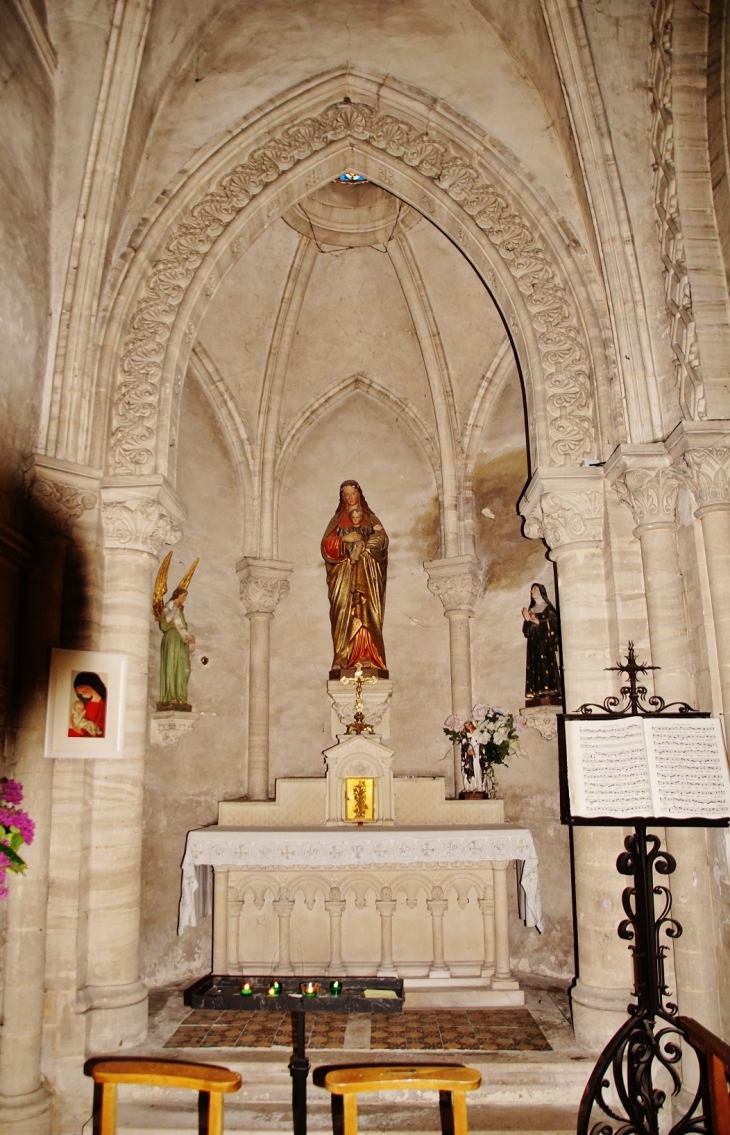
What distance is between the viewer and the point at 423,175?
745 centimetres

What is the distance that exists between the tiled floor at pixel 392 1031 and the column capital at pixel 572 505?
3535 millimetres

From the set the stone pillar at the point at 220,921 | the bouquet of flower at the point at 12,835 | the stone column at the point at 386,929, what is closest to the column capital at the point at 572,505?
the stone column at the point at 386,929

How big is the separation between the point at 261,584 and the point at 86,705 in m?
4.20

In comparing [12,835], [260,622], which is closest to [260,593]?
[260,622]

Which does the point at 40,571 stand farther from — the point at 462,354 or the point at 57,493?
the point at 462,354

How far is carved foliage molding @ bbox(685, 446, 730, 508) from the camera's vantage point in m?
5.21

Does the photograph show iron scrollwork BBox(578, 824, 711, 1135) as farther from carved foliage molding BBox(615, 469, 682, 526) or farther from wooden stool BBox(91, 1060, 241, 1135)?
carved foliage molding BBox(615, 469, 682, 526)

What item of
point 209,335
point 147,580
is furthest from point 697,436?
point 209,335

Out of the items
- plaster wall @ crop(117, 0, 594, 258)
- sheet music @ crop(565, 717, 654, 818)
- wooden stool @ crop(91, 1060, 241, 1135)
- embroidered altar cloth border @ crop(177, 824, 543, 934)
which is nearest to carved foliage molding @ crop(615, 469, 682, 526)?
sheet music @ crop(565, 717, 654, 818)

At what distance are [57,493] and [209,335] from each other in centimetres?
440

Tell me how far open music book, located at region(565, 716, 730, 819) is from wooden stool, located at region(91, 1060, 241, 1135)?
2213 millimetres

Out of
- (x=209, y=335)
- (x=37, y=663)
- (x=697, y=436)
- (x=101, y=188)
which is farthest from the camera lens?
(x=209, y=335)

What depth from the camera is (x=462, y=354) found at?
1022cm

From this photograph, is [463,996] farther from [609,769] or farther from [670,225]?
[670,225]
